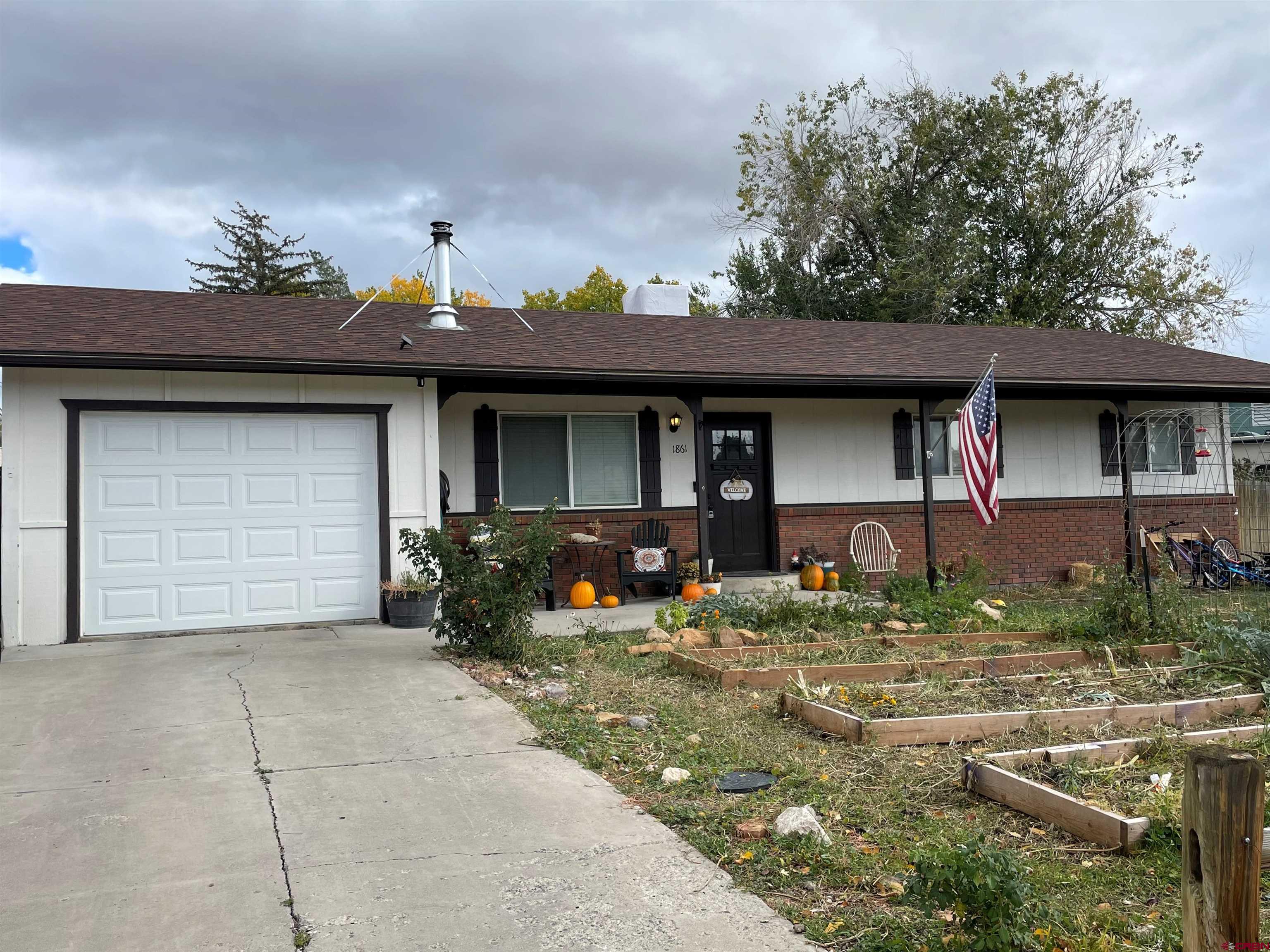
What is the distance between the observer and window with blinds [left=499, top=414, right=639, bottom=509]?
39.1ft

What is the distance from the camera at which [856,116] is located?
27688mm

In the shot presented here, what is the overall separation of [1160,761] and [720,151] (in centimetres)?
2739

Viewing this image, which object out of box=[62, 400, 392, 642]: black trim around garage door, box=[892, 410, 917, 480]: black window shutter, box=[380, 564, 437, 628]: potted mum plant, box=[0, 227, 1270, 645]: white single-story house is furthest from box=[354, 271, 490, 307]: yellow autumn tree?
box=[380, 564, 437, 628]: potted mum plant

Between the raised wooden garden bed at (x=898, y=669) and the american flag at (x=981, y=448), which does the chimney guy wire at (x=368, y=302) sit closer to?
the american flag at (x=981, y=448)

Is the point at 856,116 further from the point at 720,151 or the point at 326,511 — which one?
the point at 326,511

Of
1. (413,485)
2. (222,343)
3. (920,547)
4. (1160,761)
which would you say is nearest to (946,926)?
(1160,761)

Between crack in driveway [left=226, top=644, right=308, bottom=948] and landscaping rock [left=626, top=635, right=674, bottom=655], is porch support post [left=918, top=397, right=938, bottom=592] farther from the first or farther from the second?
crack in driveway [left=226, top=644, right=308, bottom=948]

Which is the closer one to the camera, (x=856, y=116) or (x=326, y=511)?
(x=326, y=511)

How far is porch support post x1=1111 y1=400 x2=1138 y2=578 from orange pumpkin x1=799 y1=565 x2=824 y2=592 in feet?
11.9

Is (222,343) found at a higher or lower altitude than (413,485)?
higher

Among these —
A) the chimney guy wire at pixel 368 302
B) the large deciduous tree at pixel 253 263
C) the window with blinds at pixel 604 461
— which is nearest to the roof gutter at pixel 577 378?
the window with blinds at pixel 604 461

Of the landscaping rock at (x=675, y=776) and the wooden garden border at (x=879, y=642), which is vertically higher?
the wooden garden border at (x=879, y=642)

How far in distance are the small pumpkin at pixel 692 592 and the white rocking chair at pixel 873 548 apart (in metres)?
3.04

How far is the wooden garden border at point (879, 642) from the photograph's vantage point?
7273 millimetres
